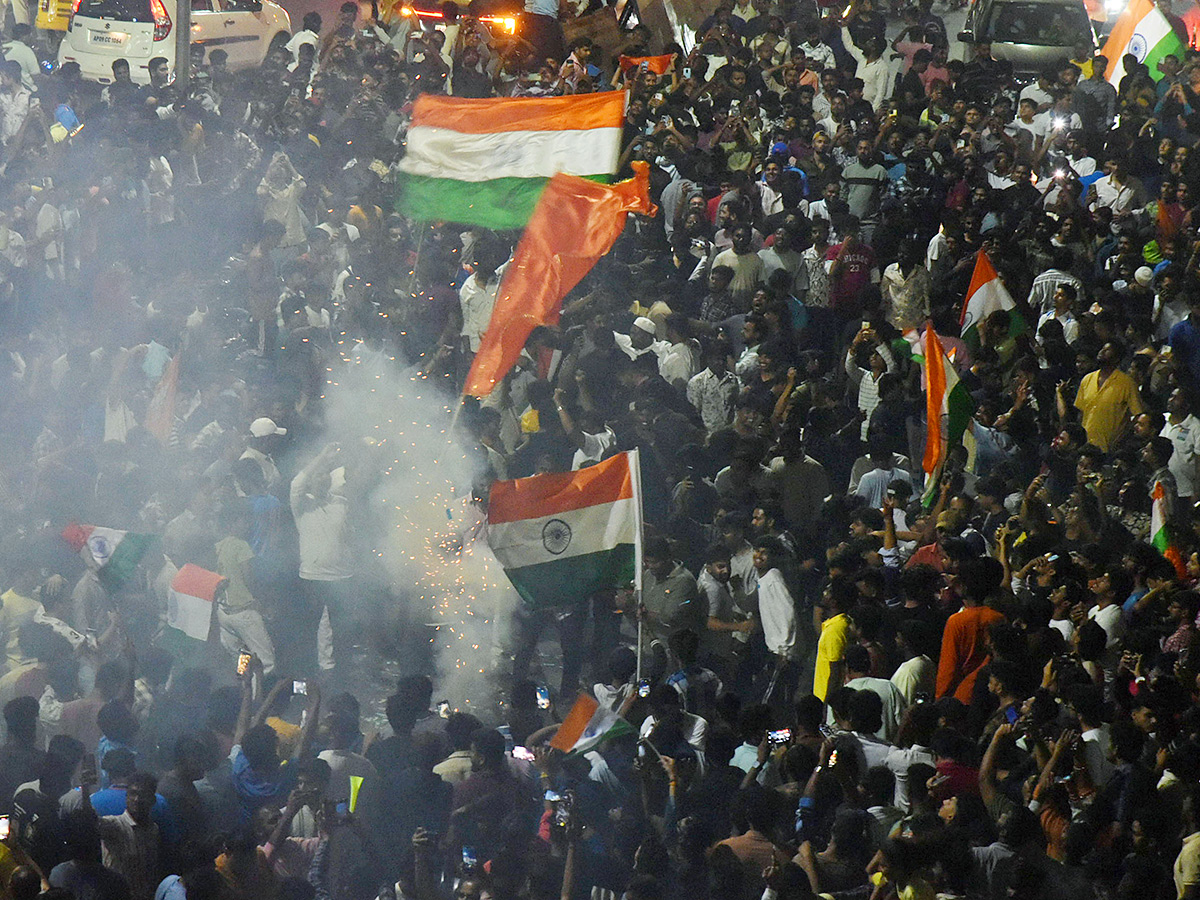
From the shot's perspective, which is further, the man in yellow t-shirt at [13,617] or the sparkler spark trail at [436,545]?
the sparkler spark trail at [436,545]

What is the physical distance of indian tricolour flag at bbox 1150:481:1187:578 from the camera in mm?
9055

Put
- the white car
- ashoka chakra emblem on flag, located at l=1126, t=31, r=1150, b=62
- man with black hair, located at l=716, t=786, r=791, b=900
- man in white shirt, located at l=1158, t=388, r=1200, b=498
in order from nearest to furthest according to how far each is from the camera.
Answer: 1. man with black hair, located at l=716, t=786, r=791, b=900
2. man in white shirt, located at l=1158, t=388, r=1200, b=498
3. ashoka chakra emblem on flag, located at l=1126, t=31, r=1150, b=62
4. the white car

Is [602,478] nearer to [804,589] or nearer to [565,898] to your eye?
[804,589]

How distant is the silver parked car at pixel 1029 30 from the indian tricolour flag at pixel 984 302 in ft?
19.5

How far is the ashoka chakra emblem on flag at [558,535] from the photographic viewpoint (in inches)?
370

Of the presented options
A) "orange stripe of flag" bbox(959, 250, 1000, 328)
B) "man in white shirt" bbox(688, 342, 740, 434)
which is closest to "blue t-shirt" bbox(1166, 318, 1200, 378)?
"orange stripe of flag" bbox(959, 250, 1000, 328)

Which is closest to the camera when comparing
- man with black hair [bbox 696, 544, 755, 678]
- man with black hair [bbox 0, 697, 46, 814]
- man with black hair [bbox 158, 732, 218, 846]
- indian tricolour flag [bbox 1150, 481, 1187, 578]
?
man with black hair [bbox 158, 732, 218, 846]

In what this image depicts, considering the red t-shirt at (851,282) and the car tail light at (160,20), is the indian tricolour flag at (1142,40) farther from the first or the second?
the car tail light at (160,20)

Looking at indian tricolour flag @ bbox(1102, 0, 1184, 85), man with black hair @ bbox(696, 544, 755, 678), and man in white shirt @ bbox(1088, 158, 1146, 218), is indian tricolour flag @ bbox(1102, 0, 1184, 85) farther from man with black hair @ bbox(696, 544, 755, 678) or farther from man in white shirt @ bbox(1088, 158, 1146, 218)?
man with black hair @ bbox(696, 544, 755, 678)

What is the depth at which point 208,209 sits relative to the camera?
16391 mm

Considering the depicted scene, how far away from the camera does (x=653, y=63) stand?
1655cm

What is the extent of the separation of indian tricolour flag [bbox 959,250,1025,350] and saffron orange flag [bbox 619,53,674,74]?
5.64 metres

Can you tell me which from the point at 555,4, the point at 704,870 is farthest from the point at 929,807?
the point at 555,4

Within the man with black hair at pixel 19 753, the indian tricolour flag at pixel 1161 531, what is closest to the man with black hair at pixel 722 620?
the indian tricolour flag at pixel 1161 531
